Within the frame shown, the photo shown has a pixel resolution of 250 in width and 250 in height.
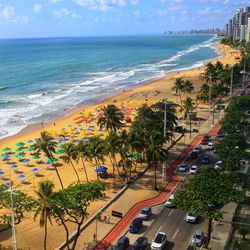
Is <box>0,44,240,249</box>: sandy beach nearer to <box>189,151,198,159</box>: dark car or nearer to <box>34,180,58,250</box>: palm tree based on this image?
<box>34,180,58,250</box>: palm tree

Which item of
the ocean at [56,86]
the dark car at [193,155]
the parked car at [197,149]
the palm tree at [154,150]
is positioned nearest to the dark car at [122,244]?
the palm tree at [154,150]

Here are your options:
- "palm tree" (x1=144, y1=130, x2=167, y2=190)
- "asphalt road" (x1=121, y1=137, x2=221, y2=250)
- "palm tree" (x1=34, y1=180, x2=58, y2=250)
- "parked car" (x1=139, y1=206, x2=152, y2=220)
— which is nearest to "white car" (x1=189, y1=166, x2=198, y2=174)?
"palm tree" (x1=144, y1=130, x2=167, y2=190)

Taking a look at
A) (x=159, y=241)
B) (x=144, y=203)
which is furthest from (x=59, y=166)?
(x=159, y=241)

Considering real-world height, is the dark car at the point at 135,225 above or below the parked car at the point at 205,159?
below

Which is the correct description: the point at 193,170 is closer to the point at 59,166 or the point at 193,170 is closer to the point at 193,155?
the point at 193,155

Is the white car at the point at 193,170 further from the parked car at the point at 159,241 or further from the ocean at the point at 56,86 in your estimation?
the ocean at the point at 56,86

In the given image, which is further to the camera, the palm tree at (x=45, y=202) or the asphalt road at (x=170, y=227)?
the asphalt road at (x=170, y=227)
